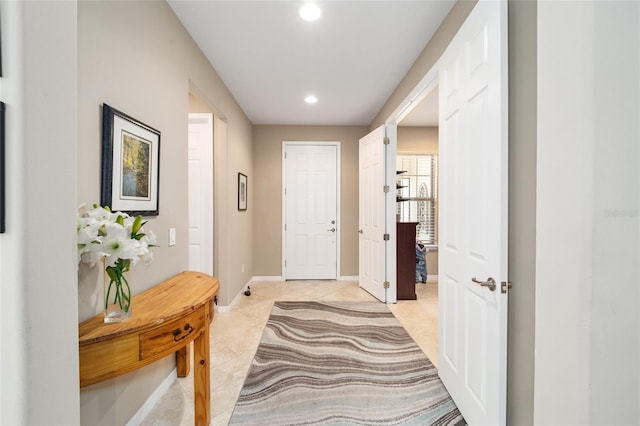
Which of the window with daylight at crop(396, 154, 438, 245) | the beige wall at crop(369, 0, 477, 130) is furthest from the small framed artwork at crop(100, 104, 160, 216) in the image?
the window with daylight at crop(396, 154, 438, 245)

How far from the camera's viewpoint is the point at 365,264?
14.4ft

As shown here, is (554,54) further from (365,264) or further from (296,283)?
(296,283)

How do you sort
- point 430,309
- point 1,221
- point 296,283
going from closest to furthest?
1. point 1,221
2. point 430,309
3. point 296,283

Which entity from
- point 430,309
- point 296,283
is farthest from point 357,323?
point 296,283

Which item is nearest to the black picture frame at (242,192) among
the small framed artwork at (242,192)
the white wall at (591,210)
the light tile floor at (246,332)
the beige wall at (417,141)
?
the small framed artwork at (242,192)

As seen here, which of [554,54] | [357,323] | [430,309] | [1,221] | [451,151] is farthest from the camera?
[430,309]

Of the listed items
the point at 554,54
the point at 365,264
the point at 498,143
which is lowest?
the point at 365,264

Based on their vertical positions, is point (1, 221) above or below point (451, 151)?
below

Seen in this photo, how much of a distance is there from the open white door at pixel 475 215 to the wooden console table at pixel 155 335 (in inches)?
55.9

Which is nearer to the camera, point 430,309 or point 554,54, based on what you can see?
point 554,54

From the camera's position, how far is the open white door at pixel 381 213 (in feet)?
12.3

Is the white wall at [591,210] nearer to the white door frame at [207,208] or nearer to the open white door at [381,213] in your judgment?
the open white door at [381,213]

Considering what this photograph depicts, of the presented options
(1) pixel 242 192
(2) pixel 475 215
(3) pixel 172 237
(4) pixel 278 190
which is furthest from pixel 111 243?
(4) pixel 278 190

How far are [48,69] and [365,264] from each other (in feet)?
13.4
